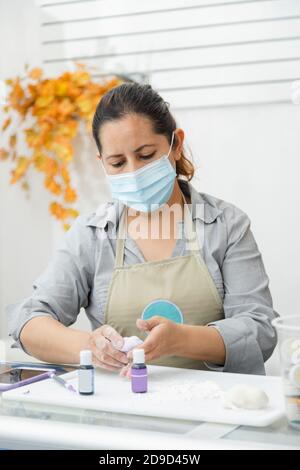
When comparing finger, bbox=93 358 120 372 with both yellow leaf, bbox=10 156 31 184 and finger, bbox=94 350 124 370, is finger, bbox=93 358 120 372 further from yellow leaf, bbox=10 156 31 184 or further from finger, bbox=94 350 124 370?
yellow leaf, bbox=10 156 31 184

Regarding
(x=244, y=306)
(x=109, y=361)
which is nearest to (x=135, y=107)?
(x=244, y=306)

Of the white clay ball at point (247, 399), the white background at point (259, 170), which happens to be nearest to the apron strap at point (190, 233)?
the white clay ball at point (247, 399)

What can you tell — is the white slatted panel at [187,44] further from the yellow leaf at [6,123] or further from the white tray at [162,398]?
the white tray at [162,398]

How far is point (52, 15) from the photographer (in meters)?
Result: 3.69

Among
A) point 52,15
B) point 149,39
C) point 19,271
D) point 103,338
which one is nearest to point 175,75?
point 149,39

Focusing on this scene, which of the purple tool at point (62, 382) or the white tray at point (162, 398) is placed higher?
the purple tool at point (62, 382)

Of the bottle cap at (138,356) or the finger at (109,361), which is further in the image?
the finger at (109,361)

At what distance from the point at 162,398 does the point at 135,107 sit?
927 mm

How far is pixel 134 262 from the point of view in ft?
7.09

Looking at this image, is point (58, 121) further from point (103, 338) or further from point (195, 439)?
point (195, 439)

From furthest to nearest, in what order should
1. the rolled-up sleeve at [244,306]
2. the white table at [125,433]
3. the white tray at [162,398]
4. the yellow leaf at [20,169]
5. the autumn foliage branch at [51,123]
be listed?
the yellow leaf at [20,169]
the autumn foliage branch at [51,123]
the rolled-up sleeve at [244,306]
the white tray at [162,398]
the white table at [125,433]

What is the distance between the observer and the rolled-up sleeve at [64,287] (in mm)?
2115

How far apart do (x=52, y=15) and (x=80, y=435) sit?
282 cm

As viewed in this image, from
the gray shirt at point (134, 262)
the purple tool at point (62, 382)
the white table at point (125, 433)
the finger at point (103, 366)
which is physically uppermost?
the gray shirt at point (134, 262)
